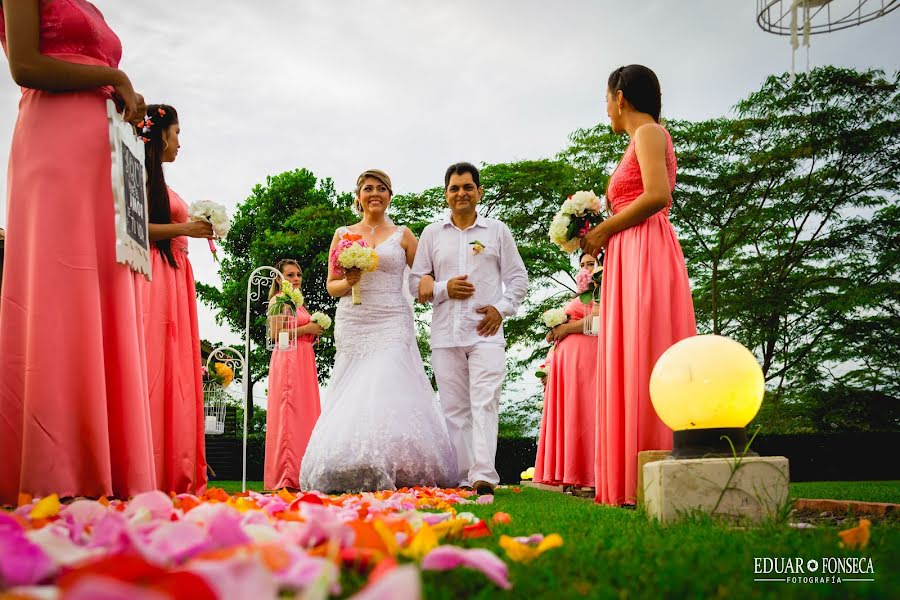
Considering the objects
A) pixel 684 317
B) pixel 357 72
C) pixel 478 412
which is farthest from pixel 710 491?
pixel 357 72

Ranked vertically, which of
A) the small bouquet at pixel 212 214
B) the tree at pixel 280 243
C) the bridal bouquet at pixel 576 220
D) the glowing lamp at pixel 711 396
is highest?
the tree at pixel 280 243

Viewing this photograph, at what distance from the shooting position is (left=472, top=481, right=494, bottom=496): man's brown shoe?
5508 mm

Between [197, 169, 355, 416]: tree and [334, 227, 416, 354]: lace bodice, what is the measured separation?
16.8 metres

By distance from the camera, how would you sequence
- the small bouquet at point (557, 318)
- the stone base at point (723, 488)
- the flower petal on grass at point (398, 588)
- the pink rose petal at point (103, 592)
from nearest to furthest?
the pink rose petal at point (103, 592) < the flower petal on grass at point (398, 588) < the stone base at point (723, 488) < the small bouquet at point (557, 318)

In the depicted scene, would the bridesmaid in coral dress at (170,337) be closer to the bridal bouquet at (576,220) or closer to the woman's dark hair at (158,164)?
the woman's dark hair at (158,164)

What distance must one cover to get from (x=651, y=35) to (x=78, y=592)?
15.4 m

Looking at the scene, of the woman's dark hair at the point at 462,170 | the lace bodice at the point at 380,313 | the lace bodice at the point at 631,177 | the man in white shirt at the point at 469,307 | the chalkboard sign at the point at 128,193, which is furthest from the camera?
the lace bodice at the point at 380,313

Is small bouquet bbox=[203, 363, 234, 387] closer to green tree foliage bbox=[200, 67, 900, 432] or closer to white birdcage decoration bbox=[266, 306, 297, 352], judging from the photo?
white birdcage decoration bbox=[266, 306, 297, 352]

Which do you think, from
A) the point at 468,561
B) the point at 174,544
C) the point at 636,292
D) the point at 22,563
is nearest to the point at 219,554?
the point at 174,544

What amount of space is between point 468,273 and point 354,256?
3.49 feet

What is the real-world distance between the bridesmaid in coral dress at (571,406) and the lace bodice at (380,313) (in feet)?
6.78

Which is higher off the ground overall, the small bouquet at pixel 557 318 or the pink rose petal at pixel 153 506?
the small bouquet at pixel 557 318

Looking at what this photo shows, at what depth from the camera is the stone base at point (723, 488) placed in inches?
98.3

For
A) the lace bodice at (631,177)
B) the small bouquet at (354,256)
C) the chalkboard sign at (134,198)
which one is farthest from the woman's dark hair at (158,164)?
the lace bodice at (631,177)
